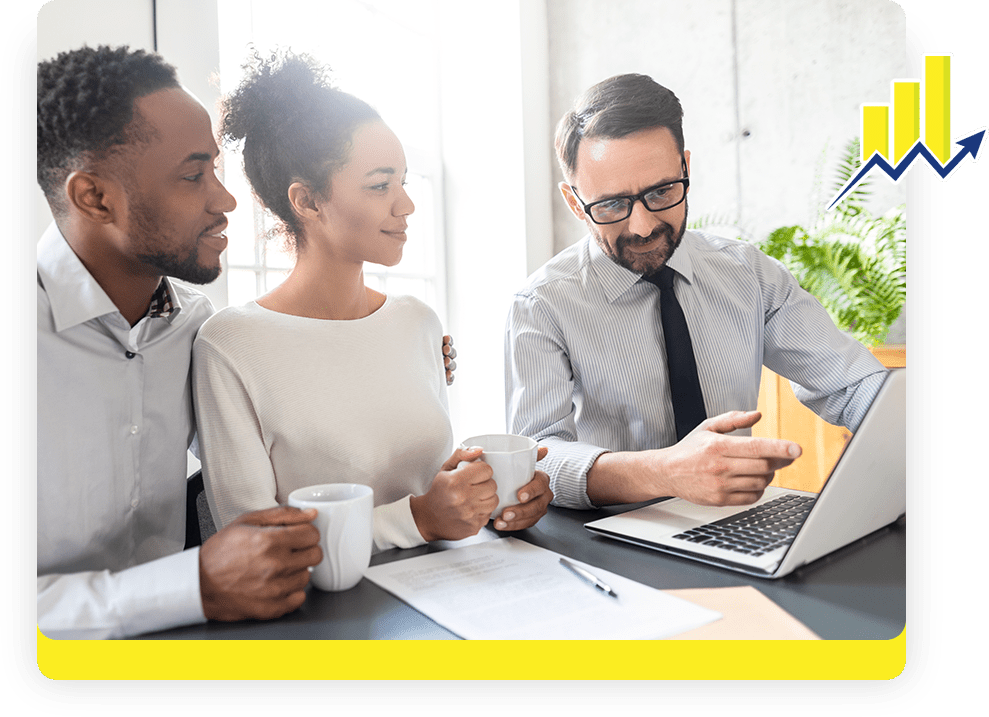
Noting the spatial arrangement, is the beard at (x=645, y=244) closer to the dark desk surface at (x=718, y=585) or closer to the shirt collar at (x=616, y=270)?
the shirt collar at (x=616, y=270)

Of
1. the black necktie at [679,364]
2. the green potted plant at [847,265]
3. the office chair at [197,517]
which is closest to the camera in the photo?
the office chair at [197,517]

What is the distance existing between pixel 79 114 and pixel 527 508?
635 mm

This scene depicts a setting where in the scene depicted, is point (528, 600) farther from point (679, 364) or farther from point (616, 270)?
point (616, 270)

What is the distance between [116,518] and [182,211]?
1.12ft

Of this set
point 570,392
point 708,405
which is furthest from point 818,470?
point 570,392

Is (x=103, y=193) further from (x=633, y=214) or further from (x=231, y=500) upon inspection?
(x=633, y=214)

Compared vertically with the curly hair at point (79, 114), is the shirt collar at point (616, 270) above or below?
below

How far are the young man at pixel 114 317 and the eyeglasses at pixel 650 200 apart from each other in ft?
1.97

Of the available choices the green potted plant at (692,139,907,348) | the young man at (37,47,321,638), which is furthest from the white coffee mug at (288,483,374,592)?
the green potted plant at (692,139,907,348)

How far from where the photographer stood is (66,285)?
642mm

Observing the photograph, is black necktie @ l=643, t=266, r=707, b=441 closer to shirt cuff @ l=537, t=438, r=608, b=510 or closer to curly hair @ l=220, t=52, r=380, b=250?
shirt cuff @ l=537, t=438, r=608, b=510

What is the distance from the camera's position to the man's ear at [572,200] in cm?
113

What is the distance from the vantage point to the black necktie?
101 centimetres

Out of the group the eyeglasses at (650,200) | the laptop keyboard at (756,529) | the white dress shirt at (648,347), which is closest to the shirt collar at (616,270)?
the white dress shirt at (648,347)
